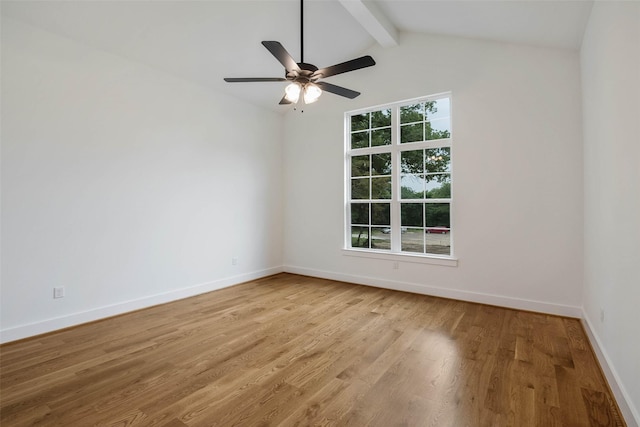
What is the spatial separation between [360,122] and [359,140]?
0.29 metres

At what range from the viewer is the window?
4316 millimetres

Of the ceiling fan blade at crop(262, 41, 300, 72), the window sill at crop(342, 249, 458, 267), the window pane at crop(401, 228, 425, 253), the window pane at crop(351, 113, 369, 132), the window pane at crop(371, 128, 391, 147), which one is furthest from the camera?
the window pane at crop(351, 113, 369, 132)

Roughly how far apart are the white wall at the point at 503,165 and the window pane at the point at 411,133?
427 mm

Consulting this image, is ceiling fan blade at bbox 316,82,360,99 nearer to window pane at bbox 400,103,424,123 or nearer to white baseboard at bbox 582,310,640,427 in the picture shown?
window pane at bbox 400,103,424,123

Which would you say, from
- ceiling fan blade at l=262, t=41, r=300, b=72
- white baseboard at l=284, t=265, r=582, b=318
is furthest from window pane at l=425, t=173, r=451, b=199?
ceiling fan blade at l=262, t=41, r=300, b=72

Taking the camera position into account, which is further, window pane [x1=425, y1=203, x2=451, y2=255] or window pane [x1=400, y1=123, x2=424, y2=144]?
window pane [x1=400, y1=123, x2=424, y2=144]

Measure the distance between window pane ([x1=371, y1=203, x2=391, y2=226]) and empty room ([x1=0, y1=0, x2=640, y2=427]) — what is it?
8 cm

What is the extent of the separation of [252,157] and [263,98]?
998mm

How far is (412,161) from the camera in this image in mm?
4578

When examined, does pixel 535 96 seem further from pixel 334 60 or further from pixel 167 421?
pixel 167 421

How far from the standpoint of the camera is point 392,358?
8.29ft

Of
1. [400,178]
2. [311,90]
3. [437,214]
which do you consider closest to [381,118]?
[400,178]

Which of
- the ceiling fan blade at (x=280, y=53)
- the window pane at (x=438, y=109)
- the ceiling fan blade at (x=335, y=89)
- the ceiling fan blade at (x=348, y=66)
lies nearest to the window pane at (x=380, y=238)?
the window pane at (x=438, y=109)

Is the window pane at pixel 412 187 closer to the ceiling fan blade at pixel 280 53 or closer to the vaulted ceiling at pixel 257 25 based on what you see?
the vaulted ceiling at pixel 257 25
